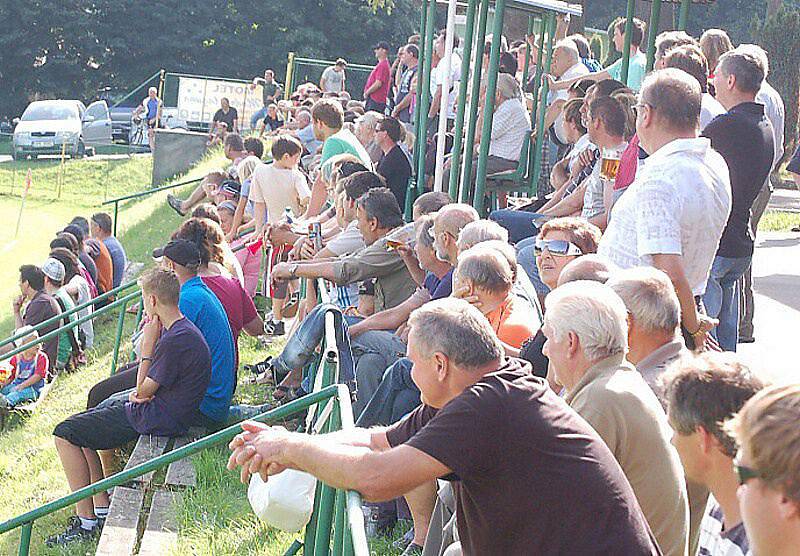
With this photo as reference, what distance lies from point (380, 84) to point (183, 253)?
9.80m

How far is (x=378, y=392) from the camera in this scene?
540cm

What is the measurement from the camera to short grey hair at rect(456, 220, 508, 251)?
5664 millimetres

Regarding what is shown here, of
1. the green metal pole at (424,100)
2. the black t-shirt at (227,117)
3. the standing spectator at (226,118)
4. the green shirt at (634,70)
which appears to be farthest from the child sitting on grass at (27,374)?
the black t-shirt at (227,117)

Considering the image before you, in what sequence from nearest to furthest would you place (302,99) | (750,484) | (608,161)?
(750,484) < (608,161) < (302,99)

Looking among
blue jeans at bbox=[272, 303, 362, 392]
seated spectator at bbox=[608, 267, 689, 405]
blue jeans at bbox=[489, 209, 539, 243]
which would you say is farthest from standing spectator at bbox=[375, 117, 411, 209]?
seated spectator at bbox=[608, 267, 689, 405]

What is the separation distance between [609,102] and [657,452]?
3240 millimetres

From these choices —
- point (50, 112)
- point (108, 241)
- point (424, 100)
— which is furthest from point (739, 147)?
point (50, 112)

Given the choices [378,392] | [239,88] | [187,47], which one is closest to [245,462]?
[378,392]

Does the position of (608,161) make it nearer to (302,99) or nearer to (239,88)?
(302,99)

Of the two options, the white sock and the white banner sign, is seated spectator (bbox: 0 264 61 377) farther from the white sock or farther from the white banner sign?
the white banner sign

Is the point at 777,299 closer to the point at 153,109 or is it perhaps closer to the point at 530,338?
the point at 530,338

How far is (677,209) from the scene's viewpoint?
16.0 feet

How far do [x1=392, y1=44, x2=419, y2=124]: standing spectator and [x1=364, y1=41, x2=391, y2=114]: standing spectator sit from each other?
48.7 inches

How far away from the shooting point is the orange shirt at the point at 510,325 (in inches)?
202
